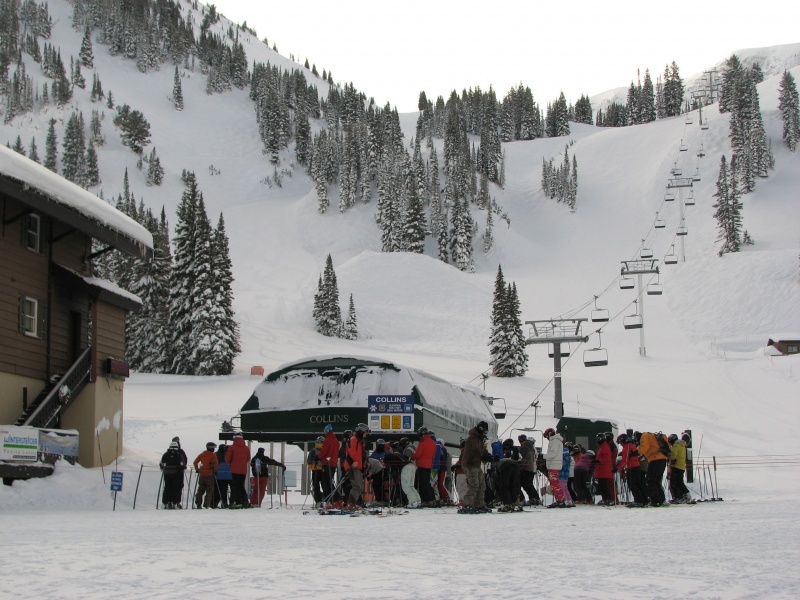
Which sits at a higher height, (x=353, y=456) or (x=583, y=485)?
(x=353, y=456)

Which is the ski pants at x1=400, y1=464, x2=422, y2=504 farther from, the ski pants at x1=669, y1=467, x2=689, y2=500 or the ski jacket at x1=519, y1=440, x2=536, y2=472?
the ski pants at x1=669, y1=467, x2=689, y2=500

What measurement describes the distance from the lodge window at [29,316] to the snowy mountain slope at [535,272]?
6291mm

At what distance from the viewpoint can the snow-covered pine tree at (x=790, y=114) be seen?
128m

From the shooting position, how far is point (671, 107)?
173750 millimetres

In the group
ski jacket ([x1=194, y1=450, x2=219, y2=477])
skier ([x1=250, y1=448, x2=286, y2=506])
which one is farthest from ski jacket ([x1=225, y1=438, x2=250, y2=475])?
ski jacket ([x1=194, y1=450, x2=219, y2=477])

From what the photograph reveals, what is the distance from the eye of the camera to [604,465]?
17.5 meters

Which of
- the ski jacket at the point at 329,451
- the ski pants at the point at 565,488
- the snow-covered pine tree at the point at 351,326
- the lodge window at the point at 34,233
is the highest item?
the snow-covered pine tree at the point at 351,326

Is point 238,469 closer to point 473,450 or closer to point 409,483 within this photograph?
point 409,483

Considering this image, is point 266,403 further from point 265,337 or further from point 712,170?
point 712,170

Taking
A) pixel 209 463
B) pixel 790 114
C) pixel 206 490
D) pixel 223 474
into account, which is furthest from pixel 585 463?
pixel 790 114

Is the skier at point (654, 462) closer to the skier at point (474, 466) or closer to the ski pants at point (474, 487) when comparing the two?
the skier at point (474, 466)

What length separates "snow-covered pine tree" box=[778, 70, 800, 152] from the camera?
12800 cm

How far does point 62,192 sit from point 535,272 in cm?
7666

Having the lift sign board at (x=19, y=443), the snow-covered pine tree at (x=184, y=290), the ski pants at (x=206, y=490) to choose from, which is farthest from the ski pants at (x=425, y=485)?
the snow-covered pine tree at (x=184, y=290)
